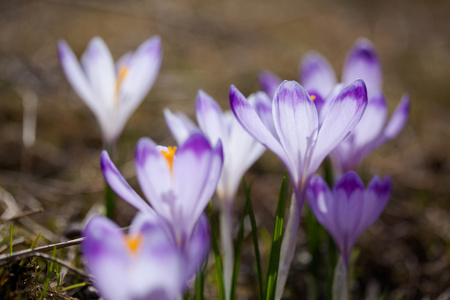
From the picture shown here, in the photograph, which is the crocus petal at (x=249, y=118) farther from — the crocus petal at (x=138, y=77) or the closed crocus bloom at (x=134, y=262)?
the crocus petal at (x=138, y=77)

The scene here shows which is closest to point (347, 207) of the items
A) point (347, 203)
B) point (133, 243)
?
point (347, 203)

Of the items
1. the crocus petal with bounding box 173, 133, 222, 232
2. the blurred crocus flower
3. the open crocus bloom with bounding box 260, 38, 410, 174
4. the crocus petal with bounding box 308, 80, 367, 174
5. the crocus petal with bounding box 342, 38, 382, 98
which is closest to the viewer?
the blurred crocus flower

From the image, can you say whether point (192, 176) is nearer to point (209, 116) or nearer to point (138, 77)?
point (209, 116)

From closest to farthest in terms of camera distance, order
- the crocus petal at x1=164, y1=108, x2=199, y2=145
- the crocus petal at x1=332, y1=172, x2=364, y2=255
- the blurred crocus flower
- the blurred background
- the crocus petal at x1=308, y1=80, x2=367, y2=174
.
A: the blurred crocus flower
the crocus petal at x1=308, y1=80, x2=367, y2=174
the crocus petal at x1=332, y1=172, x2=364, y2=255
the crocus petal at x1=164, y1=108, x2=199, y2=145
the blurred background

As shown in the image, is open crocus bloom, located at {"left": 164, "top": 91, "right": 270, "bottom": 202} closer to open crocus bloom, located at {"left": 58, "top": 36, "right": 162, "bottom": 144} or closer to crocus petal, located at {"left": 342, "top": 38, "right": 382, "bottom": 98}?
open crocus bloom, located at {"left": 58, "top": 36, "right": 162, "bottom": 144}

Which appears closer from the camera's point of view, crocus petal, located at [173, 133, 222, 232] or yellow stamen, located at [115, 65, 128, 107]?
crocus petal, located at [173, 133, 222, 232]

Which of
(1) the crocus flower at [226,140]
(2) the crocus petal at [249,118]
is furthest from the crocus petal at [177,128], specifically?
(2) the crocus petal at [249,118]

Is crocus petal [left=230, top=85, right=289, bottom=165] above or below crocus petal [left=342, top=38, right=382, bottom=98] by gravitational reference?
below

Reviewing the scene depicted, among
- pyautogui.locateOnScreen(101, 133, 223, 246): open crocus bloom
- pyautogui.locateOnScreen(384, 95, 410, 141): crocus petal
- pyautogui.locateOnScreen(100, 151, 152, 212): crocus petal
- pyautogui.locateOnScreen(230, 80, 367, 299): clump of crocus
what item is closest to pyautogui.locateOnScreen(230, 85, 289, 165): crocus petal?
pyautogui.locateOnScreen(230, 80, 367, 299): clump of crocus

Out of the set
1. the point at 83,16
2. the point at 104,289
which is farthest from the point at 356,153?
the point at 83,16
